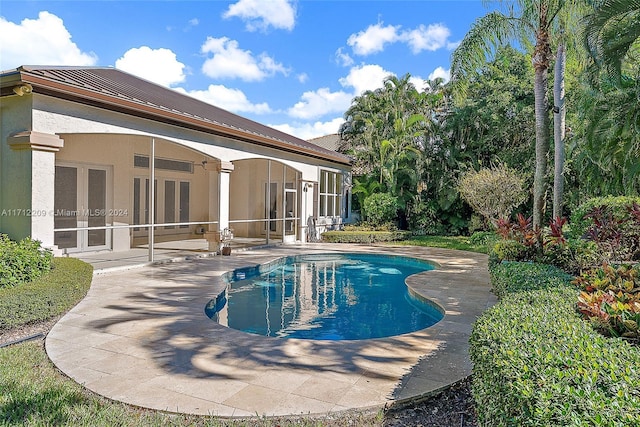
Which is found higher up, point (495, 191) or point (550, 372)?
point (495, 191)

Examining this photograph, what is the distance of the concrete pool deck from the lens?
13.8 feet

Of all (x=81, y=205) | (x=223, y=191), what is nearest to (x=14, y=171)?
(x=81, y=205)

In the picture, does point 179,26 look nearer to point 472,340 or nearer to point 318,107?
point 472,340

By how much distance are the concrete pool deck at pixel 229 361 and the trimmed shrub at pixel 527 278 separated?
2.61 feet

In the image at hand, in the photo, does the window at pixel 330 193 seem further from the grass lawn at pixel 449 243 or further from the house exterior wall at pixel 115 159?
the grass lawn at pixel 449 243

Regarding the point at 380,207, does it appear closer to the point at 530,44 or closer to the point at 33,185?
the point at 530,44

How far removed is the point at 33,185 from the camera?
8.95 metres

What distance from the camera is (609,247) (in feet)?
27.8

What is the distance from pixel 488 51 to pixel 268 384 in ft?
46.6

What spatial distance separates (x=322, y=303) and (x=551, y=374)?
7.54m

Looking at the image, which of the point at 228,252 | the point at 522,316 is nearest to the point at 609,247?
the point at 522,316

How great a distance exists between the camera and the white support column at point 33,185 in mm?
8914

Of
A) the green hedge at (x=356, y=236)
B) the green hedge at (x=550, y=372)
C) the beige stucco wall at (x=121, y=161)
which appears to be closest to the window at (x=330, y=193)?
the green hedge at (x=356, y=236)

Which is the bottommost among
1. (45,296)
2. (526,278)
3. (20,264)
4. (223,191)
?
(45,296)
